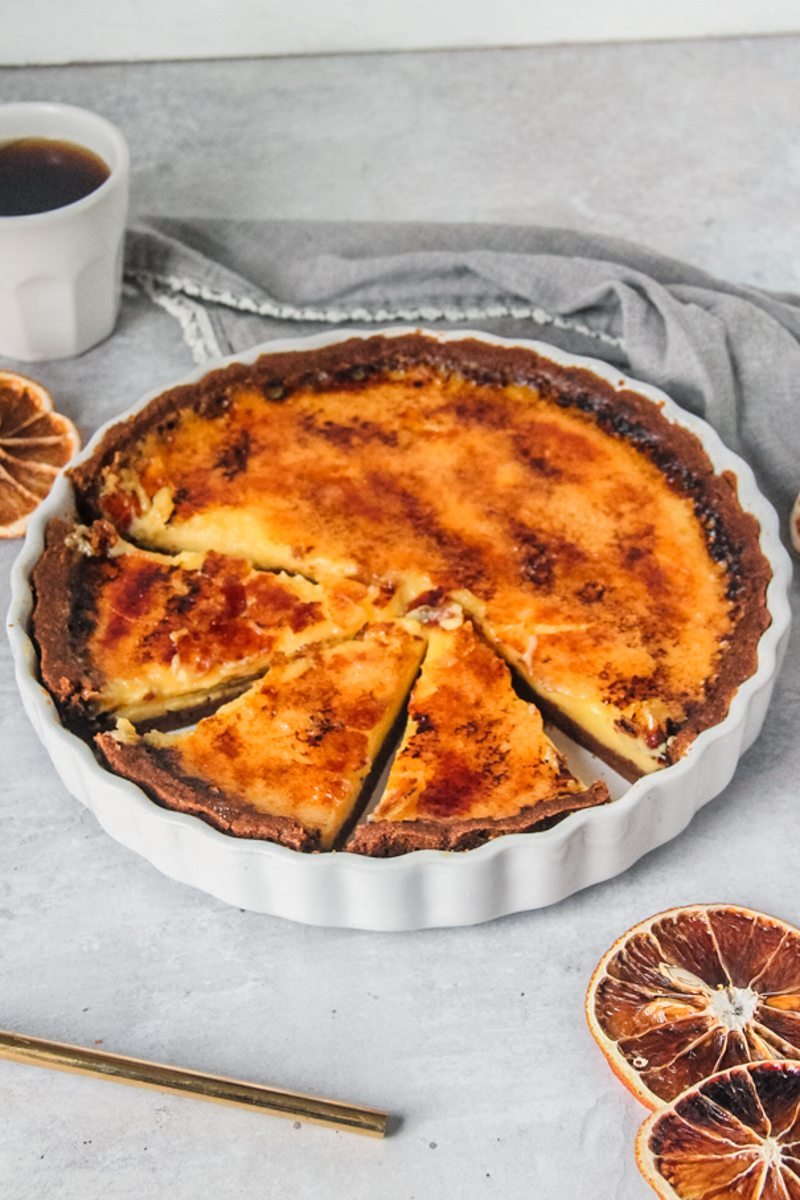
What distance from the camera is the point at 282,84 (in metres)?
4.31

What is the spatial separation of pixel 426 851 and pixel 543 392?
114 cm

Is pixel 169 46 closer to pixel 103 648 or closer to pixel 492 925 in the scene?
pixel 103 648

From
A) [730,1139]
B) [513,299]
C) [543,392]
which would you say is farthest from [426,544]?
[730,1139]

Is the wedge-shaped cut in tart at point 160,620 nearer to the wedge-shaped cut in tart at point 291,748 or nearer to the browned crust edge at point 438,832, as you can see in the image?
the wedge-shaped cut in tart at point 291,748

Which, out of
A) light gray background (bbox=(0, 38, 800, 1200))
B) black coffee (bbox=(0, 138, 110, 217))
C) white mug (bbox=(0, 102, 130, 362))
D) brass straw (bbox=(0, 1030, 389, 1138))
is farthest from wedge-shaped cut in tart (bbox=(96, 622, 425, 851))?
black coffee (bbox=(0, 138, 110, 217))

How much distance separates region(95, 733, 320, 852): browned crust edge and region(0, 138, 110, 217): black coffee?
135 centimetres

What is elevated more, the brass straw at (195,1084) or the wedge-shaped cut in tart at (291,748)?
the wedge-shaped cut in tart at (291,748)

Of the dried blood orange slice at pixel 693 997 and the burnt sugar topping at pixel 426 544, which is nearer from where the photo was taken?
the dried blood orange slice at pixel 693 997

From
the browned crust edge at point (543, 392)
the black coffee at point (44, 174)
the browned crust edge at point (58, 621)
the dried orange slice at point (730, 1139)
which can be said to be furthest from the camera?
the black coffee at point (44, 174)

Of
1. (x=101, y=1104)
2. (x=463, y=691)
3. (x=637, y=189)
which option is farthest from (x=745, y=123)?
(x=101, y=1104)

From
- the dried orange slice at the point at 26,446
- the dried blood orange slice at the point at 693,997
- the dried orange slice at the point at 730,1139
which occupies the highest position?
the dried orange slice at the point at 730,1139

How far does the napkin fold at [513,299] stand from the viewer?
3221 mm

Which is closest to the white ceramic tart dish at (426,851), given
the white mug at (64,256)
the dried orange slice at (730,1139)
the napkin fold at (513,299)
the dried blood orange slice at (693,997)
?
the dried blood orange slice at (693,997)

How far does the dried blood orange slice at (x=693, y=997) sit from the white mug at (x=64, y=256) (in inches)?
73.8
